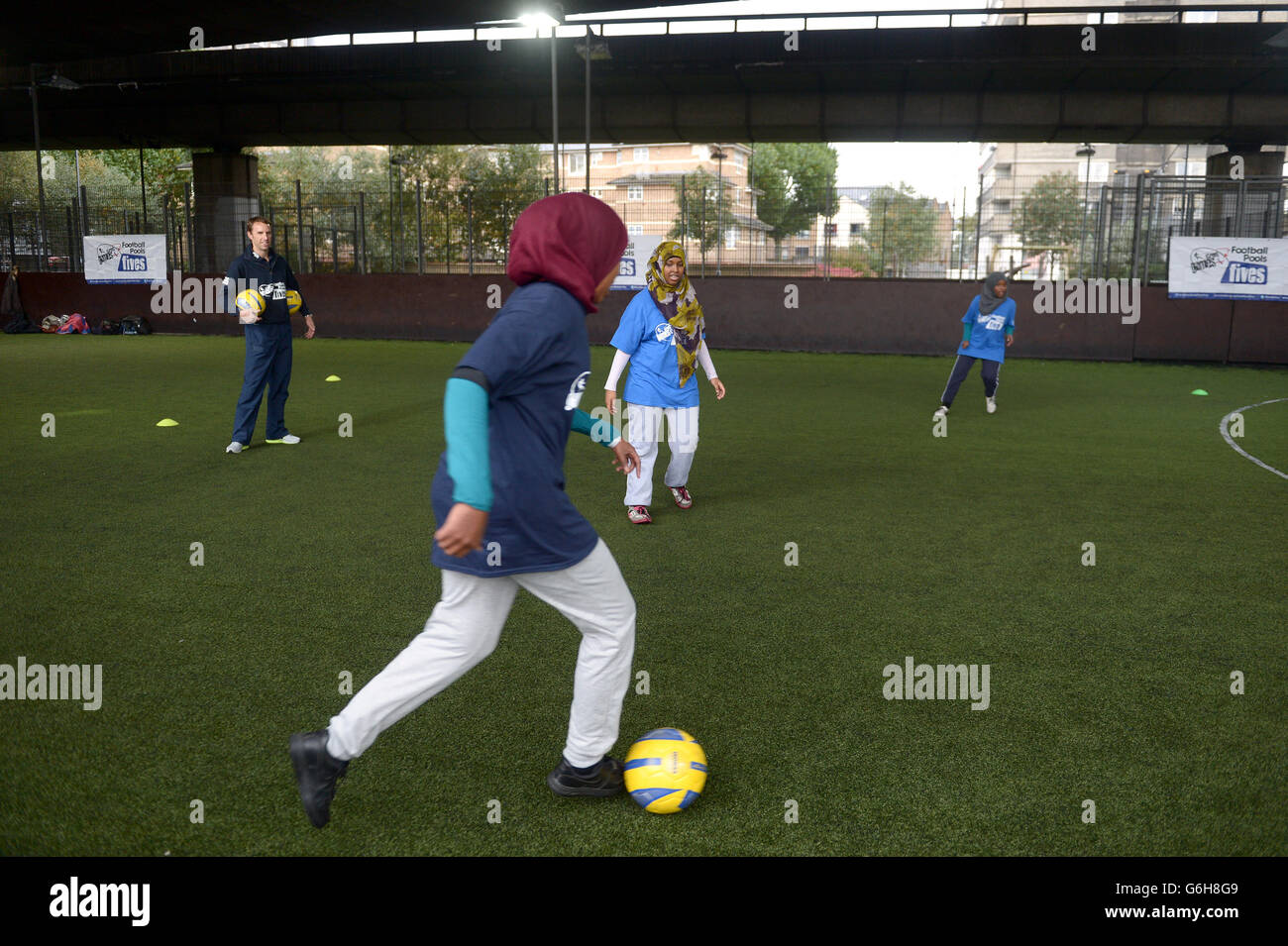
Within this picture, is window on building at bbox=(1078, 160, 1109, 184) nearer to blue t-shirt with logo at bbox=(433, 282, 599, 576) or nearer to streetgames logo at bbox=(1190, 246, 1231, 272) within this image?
streetgames logo at bbox=(1190, 246, 1231, 272)

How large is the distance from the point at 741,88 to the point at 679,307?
21042mm

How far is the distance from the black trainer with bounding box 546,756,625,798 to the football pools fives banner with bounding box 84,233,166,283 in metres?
26.4

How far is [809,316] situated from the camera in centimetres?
2330

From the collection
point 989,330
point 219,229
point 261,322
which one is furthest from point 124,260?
point 989,330

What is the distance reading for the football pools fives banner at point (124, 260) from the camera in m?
26.3

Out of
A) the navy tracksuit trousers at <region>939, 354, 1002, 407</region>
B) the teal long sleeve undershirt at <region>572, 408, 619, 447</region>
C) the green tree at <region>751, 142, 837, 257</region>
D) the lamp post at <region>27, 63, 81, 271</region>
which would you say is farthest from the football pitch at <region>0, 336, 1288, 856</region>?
the green tree at <region>751, 142, 837, 257</region>

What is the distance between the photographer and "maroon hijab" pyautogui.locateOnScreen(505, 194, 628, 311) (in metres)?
3.15

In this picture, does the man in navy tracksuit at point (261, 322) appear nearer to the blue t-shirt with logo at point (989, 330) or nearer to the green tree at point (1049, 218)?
the blue t-shirt with logo at point (989, 330)

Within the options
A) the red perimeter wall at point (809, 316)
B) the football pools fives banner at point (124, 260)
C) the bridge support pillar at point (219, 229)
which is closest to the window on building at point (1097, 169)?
the red perimeter wall at point (809, 316)

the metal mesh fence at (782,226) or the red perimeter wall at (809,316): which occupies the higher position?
the metal mesh fence at (782,226)

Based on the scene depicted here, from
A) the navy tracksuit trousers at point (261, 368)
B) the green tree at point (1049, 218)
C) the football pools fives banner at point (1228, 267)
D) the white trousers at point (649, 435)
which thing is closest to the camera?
the white trousers at point (649, 435)

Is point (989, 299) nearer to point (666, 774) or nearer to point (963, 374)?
point (963, 374)

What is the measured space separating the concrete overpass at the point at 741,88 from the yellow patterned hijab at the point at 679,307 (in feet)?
60.6
